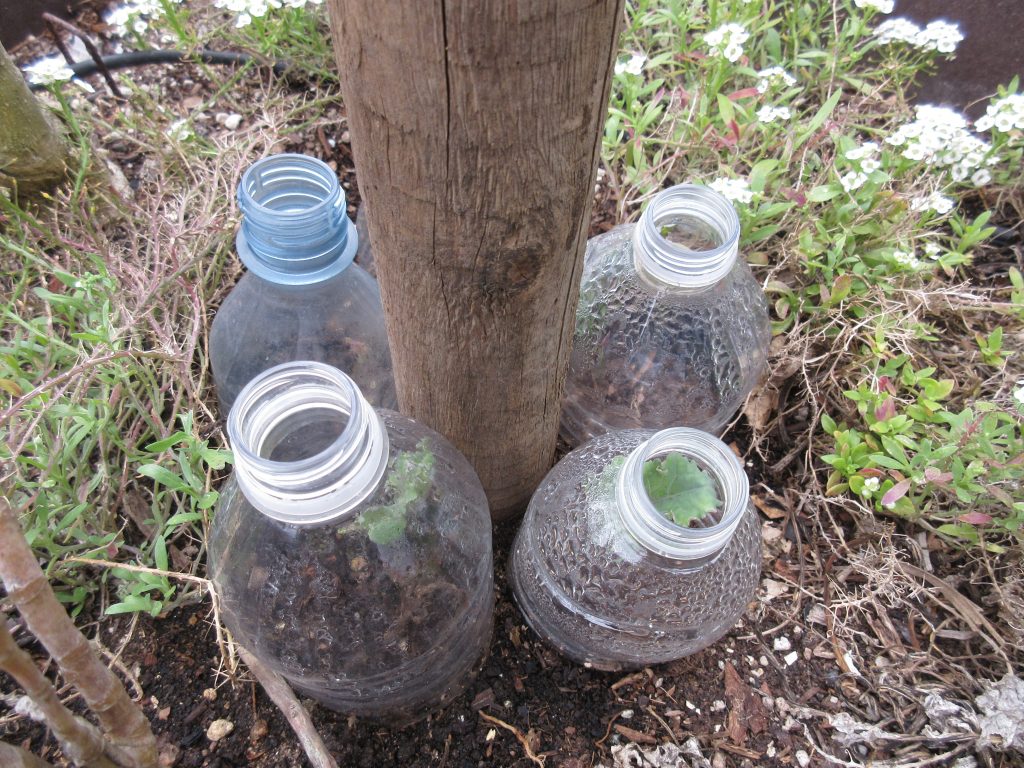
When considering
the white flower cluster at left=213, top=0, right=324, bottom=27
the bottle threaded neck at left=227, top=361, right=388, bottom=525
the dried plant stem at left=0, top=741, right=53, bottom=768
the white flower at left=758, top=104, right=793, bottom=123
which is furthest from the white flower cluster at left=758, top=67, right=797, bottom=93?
the dried plant stem at left=0, top=741, right=53, bottom=768

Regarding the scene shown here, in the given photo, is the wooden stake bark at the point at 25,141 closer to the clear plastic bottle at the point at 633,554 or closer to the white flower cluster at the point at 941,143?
the clear plastic bottle at the point at 633,554

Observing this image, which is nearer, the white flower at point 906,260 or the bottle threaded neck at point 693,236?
the bottle threaded neck at point 693,236

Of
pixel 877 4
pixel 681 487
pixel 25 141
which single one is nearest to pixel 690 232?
pixel 681 487

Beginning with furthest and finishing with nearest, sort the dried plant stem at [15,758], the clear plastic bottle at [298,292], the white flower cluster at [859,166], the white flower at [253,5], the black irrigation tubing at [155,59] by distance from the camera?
the black irrigation tubing at [155,59] < the white flower at [253,5] < the white flower cluster at [859,166] < the clear plastic bottle at [298,292] < the dried plant stem at [15,758]

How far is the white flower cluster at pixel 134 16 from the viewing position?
2.15 metres

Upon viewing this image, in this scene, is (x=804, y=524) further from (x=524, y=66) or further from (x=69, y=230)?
(x=69, y=230)

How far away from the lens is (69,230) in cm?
188

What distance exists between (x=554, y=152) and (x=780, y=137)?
1.64m

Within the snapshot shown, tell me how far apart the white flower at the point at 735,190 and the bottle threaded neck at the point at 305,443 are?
3.95 feet

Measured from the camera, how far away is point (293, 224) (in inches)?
49.8

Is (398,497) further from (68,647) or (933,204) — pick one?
(933,204)

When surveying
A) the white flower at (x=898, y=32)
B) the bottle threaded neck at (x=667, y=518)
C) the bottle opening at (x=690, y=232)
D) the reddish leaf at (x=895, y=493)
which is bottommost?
the reddish leaf at (x=895, y=493)

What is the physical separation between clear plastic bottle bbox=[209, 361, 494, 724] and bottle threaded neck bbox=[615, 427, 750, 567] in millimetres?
281

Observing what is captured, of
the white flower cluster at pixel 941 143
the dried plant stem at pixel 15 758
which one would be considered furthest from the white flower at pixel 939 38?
the dried plant stem at pixel 15 758
